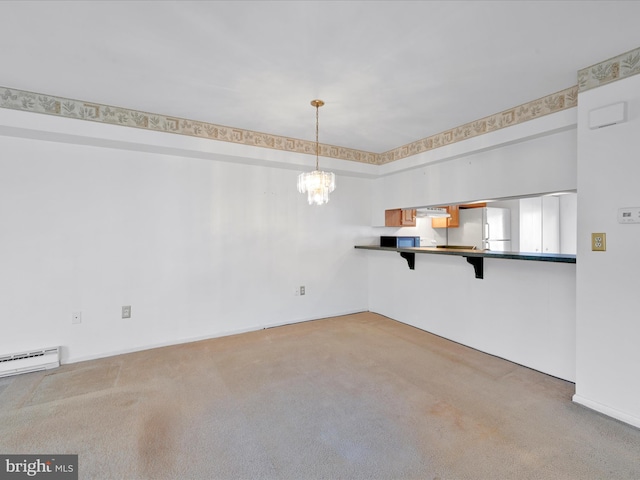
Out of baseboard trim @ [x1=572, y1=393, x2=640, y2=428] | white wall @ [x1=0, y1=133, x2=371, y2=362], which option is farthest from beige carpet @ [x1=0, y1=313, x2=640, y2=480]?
white wall @ [x1=0, y1=133, x2=371, y2=362]

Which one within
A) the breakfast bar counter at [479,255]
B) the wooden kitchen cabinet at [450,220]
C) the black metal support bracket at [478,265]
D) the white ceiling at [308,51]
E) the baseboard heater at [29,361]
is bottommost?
the baseboard heater at [29,361]

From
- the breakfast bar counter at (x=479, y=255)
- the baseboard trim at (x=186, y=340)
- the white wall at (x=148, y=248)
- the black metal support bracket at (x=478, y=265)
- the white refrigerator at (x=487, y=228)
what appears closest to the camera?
the breakfast bar counter at (x=479, y=255)

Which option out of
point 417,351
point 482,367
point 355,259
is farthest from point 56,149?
point 482,367

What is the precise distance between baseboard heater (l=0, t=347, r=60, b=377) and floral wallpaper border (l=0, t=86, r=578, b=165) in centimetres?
218

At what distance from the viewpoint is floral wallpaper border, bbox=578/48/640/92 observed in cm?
197

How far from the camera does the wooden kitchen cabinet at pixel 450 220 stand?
5398 millimetres

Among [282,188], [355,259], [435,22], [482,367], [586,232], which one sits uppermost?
[435,22]

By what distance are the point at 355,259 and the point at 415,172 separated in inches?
62.6

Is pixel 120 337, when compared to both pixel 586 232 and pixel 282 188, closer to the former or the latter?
pixel 282 188

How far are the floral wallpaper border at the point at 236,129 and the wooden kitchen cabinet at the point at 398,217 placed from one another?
87 centimetres

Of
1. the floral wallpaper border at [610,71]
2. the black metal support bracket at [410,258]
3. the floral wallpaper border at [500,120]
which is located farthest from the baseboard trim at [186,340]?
the floral wallpaper border at [610,71]

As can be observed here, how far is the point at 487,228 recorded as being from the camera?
5012 millimetres

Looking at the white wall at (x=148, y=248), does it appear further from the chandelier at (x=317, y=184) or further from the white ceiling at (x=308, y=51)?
the chandelier at (x=317, y=184)

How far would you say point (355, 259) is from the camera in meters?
4.73
